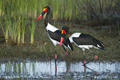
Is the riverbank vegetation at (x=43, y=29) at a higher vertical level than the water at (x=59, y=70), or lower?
higher

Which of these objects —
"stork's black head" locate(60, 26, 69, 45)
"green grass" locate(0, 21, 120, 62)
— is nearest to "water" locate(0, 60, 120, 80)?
"green grass" locate(0, 21, 120, 62)

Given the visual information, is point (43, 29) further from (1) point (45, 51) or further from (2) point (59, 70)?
(2) point (59, 70)

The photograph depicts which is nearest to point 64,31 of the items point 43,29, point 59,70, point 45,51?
point 59,70

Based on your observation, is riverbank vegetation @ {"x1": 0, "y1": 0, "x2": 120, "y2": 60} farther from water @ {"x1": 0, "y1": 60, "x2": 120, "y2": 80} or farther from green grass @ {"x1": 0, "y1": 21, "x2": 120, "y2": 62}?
water @ {"x1": 0, "y1": 60, "x2": 120, "y2": 80}

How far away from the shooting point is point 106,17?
44.3ft

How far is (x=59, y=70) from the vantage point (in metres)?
6.93

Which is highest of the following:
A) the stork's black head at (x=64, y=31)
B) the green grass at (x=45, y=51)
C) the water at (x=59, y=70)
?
the stork's black head at (x=64, y=31)

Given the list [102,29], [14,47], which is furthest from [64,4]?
[14,47]

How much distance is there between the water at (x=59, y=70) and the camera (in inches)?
243

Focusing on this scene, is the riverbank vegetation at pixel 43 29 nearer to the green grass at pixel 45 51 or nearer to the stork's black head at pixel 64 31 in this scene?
the green grass at pixel 45 51

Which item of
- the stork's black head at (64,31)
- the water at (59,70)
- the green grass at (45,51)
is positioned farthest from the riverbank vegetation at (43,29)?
the stork's black head at (64,31)

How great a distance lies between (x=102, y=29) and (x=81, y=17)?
2992 mm

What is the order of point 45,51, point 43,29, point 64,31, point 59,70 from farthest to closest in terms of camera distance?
point 43,29 → point 45,51 → point 64,31 → point 59,70

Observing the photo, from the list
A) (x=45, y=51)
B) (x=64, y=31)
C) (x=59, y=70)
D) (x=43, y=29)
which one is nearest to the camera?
(x=59, y=70)
